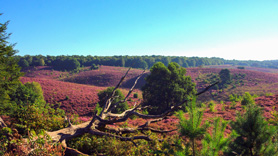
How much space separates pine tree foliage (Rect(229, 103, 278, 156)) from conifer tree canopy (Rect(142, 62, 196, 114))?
14570 mm

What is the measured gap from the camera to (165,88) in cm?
1686

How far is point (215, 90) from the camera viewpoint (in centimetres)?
3984

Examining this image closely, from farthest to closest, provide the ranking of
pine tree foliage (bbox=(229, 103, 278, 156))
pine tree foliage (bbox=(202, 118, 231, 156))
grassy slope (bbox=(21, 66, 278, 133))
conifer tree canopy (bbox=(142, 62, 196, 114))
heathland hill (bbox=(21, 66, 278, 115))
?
heathland hill (bbox=(21, 66, 278, 115))
grassy slope (bbox=(21, 66, 278, 133))
conifer tree canopy (bbox=(142, 62, 196, 114))
pine tree foliage (bbox=(229, 103, 278, 156))
pine tree foliage (bbox=(202, 118, 231, 156))

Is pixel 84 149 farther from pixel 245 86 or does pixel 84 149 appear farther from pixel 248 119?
pixel 245 86

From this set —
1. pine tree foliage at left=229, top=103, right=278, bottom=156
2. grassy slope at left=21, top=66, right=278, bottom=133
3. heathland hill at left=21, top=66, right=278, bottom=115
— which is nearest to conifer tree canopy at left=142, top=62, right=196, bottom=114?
grassy slope at left=21, top=66, right=278, bottom=133

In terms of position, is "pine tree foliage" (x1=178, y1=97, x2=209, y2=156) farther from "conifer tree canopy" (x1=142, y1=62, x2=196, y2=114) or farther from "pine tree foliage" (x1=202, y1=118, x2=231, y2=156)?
"conifer tree canopy" (x1=142, y1=62, x2=196, y2=114)

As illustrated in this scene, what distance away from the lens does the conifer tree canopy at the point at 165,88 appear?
16545 millimetres

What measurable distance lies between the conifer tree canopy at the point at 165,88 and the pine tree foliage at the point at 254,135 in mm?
14570

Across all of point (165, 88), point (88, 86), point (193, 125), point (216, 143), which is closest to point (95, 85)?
point (88, 86)

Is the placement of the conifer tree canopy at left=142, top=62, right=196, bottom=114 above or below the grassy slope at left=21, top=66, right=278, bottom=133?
above

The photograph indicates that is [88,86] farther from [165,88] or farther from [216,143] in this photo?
[216,143]

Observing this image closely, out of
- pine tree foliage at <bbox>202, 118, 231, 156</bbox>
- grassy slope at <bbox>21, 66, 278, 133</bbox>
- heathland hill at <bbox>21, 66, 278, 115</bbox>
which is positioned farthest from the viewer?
heathland hill at <bbox>21, 66, 278, 115</bbox>

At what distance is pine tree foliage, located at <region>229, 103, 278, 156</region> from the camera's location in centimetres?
168

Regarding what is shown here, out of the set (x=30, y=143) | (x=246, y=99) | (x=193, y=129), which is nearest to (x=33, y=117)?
(x=30, y=143)
